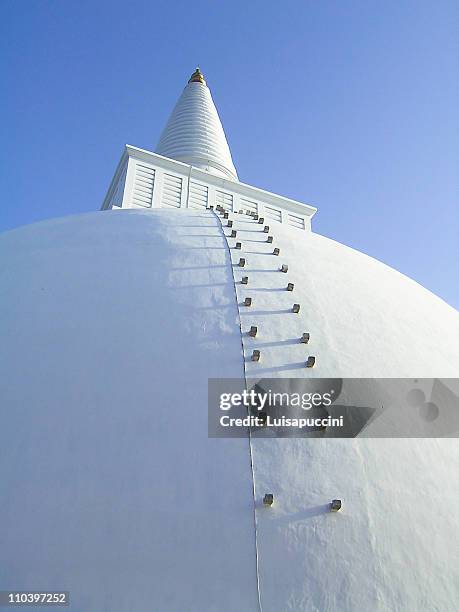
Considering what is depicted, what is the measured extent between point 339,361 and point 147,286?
1809mm

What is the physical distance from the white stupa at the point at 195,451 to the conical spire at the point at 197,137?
5.97m

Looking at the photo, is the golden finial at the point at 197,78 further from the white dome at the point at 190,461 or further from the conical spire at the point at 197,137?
the white dome at the point at 190,461

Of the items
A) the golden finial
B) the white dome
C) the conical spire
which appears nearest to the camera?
the white dome

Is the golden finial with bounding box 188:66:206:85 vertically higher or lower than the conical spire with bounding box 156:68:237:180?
higher

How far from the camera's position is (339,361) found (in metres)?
4.37

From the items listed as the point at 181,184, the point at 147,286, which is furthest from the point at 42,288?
the point at 181,184

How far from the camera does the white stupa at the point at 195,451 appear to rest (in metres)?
3.20

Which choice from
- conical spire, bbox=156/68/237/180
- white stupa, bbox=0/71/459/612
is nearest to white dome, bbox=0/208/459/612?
white stupa, bbox=0/71/459/612

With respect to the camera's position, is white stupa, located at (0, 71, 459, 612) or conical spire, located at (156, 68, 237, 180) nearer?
white stupa, located at (0, 71, 459, 612)

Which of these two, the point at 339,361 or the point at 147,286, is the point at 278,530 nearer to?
the point at 339,361

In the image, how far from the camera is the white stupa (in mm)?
3199

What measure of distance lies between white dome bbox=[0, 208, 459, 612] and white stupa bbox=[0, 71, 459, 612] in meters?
0.01

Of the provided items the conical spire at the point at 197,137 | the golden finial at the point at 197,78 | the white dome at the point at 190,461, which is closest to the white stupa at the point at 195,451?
the white dome at the point at 190,461

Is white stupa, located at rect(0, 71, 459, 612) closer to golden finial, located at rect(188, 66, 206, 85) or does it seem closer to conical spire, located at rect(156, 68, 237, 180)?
conical spire, located at rect(156, 68, 237, 180)
